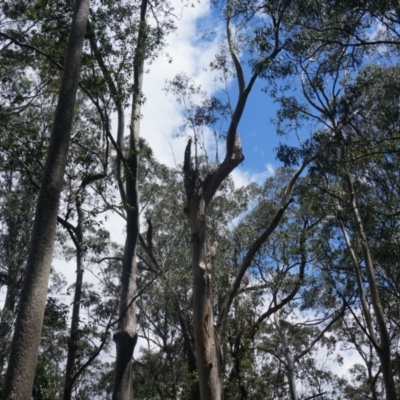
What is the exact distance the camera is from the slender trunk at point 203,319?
7984 mm

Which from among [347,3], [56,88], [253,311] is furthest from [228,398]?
[347,3]

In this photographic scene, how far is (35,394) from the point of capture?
358 inches

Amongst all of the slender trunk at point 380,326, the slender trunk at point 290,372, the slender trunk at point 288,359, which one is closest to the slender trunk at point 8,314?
the slender trunk at point 288,359

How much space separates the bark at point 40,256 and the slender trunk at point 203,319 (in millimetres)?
4294

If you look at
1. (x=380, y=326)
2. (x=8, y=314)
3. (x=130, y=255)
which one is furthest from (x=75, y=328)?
(x=8, y=314)

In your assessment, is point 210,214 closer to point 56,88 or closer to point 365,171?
point 365,171

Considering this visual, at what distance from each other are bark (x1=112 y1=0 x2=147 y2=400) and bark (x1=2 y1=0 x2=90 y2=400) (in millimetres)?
2688

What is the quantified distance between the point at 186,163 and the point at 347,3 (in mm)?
3557

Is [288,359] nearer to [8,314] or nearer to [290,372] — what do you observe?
[290,372]

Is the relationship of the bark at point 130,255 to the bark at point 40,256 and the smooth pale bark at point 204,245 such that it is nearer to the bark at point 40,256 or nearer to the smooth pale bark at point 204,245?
the smooth pale bark at point 204,245

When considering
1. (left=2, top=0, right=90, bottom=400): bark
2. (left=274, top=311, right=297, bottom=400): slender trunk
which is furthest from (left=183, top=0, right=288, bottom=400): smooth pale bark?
(left=274, top=311, right=297, bottom=400): slender trunk

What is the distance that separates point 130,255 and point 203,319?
1520mm

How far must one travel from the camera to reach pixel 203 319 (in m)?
8.38

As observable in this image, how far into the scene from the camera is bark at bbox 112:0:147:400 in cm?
707
